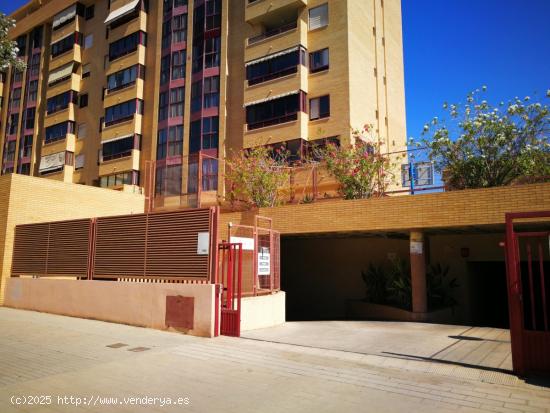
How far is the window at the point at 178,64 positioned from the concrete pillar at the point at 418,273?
86.3 feet

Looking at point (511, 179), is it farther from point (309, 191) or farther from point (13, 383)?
point (13, 383)

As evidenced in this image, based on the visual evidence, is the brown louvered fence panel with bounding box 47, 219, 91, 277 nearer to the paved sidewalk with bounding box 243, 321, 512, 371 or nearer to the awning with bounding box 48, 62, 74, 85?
the paved sidewalk with bounding box 243, 321, 512, 371

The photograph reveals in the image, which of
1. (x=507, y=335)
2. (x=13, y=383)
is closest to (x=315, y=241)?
(x=507, y=335)

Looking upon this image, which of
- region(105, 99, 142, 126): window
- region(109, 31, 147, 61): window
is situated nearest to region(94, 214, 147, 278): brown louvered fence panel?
region(105, 99, 142, 126): window

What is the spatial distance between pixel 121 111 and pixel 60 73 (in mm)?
9943

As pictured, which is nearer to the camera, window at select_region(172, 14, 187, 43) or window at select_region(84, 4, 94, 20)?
window at select_region(172, 14, 187, 43)

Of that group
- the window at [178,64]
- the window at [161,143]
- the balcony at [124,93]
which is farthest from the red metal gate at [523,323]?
the balcony at [124,93]

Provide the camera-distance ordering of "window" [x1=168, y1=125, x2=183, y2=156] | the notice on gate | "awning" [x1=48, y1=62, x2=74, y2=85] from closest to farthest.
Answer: the notice on gate, "window" [x1=168, y1=125, x2=183, y2=156], "awning" [x1=48, y1=62, x2=74, y2=85]

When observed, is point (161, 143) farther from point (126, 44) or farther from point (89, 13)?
point (89, 13)

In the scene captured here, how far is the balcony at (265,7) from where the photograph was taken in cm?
2925

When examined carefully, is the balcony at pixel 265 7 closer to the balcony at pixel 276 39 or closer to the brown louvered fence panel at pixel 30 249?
the balcony at pixel 276 39

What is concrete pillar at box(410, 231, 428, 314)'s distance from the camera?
13602 millimetres

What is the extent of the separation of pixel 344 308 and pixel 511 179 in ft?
25.5

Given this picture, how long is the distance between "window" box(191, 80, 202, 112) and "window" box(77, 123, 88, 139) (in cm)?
1237
